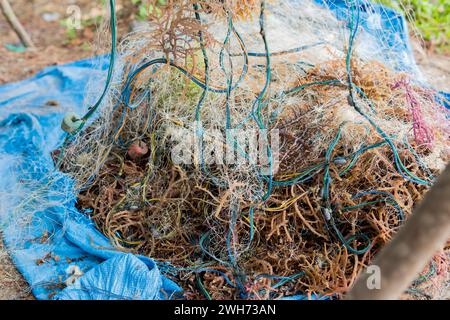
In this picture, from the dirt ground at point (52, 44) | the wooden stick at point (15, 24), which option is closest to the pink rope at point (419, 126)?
the dirt ground at point (52, 44)

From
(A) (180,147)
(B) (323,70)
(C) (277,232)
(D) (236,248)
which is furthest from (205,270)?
(B) (323,70)

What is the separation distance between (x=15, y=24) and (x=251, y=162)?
3898mm

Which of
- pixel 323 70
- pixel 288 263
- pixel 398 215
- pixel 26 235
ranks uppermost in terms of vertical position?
pixel 323 70

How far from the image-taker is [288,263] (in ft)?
9.44

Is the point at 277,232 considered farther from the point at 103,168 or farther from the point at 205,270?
the point at 103,168

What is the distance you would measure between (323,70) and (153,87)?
1215 millimetres

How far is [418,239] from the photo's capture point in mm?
1571

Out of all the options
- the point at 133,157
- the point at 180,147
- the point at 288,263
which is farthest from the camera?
the point at 133,157

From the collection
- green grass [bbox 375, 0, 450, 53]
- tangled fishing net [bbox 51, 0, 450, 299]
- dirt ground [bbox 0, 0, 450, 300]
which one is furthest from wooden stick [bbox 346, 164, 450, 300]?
green grass [bbox 375, 0, 450, 53]

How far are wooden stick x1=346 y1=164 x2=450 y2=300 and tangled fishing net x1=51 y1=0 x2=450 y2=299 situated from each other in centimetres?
112

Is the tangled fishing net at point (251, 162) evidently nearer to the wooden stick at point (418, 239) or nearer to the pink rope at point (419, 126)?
the pink rope at point (419, 126)

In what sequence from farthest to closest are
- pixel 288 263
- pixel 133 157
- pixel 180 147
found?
pixel 133 157, pixel 180 147, pixel 288 263

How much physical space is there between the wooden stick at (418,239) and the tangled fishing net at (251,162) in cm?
112

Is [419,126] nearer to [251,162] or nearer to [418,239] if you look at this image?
[251,162]
